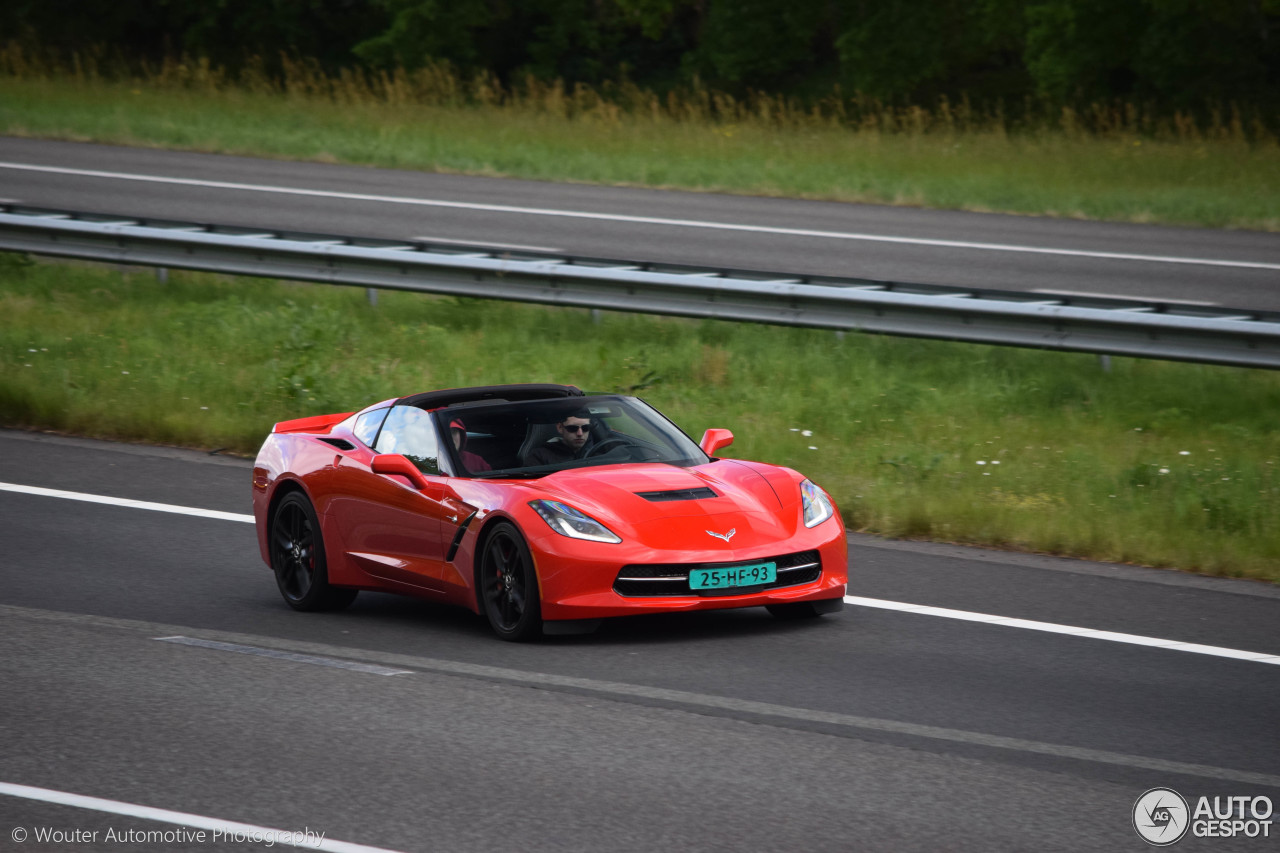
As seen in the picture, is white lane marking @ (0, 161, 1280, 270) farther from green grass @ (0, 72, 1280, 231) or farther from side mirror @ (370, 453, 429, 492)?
side mirror @ (370, 453, 429, 492)

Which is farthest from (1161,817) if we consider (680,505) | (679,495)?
(679,495)

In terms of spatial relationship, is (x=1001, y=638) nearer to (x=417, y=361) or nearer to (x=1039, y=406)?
(x=1039, y=406)

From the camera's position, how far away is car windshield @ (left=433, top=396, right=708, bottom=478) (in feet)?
29.5

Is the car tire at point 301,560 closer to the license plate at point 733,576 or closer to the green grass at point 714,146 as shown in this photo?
the license plate at point 733,576

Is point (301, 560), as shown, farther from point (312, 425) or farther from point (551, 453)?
point (551, 453)

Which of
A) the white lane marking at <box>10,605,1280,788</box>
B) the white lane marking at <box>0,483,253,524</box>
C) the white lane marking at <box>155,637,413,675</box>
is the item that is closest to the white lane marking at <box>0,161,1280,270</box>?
the white lane marking at <box>0,483,253,524</box>

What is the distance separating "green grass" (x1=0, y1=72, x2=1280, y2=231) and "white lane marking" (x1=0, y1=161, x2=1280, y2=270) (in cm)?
291

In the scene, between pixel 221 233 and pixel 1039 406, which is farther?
pixel 221 233

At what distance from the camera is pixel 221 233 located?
18125 millimetres

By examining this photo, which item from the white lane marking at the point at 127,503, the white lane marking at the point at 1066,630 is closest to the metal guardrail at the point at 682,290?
the white lane marking at the point at 1066,630

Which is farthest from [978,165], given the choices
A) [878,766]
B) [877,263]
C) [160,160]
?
[878,766]

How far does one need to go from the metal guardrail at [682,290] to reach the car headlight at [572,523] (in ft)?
21.8

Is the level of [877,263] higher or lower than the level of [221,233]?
lower

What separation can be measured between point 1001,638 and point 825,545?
3.24 feet
